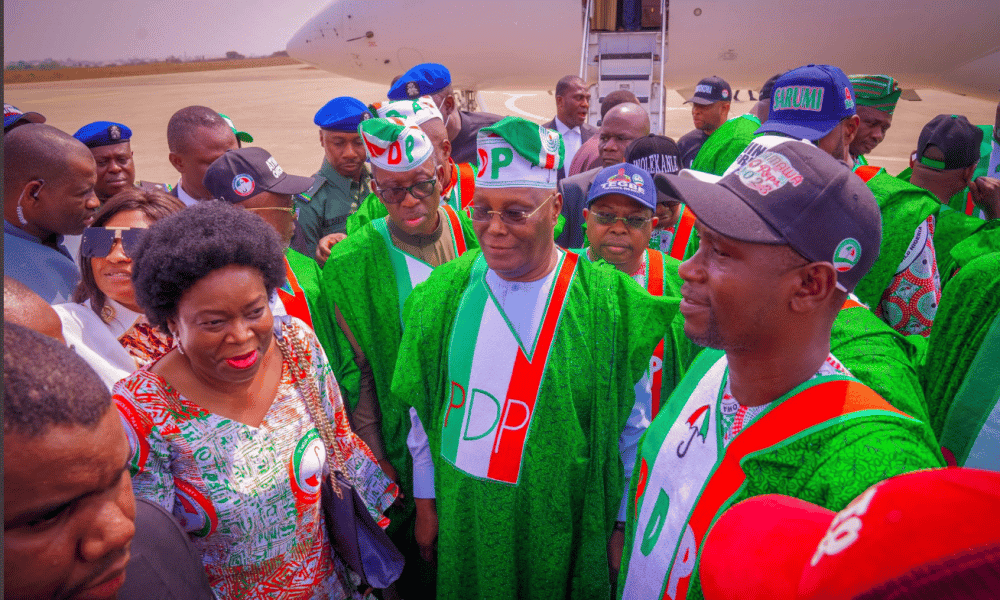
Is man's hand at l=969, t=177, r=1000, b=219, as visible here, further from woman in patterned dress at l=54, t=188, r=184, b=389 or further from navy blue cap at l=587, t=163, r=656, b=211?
woman in patterned dress at l=54, t=188, r=184, b=389

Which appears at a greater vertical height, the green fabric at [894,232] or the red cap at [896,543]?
the red cap at [896,543]

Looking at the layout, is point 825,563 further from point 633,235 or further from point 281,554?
point 633,235

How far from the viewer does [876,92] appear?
14.2 ft

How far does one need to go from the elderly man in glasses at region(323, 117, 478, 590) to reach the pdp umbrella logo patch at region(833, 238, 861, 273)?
6.18 ft

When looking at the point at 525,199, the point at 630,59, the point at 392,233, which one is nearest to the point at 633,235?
the point at 525,199

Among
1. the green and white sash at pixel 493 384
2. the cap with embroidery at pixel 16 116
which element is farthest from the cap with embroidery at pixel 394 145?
the cap with embroidery at pixel 16 116

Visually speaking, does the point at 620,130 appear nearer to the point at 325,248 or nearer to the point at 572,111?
the point at 572,111

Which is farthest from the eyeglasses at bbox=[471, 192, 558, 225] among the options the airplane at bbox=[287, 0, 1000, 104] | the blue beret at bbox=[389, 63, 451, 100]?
the airplane at bbox=[287, 0, 1000, 104]

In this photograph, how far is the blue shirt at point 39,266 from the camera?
2656 millimetres

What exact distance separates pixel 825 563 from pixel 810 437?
2.34 feet

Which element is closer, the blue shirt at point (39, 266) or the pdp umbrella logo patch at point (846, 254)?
the pdp umbrella logo patch at point (846, 254)

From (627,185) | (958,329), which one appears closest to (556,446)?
(627,185)

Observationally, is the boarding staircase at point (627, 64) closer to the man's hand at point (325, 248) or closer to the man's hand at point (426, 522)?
the man's hand at point (325, 248)

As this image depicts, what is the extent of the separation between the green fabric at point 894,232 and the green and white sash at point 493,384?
1.59 m
